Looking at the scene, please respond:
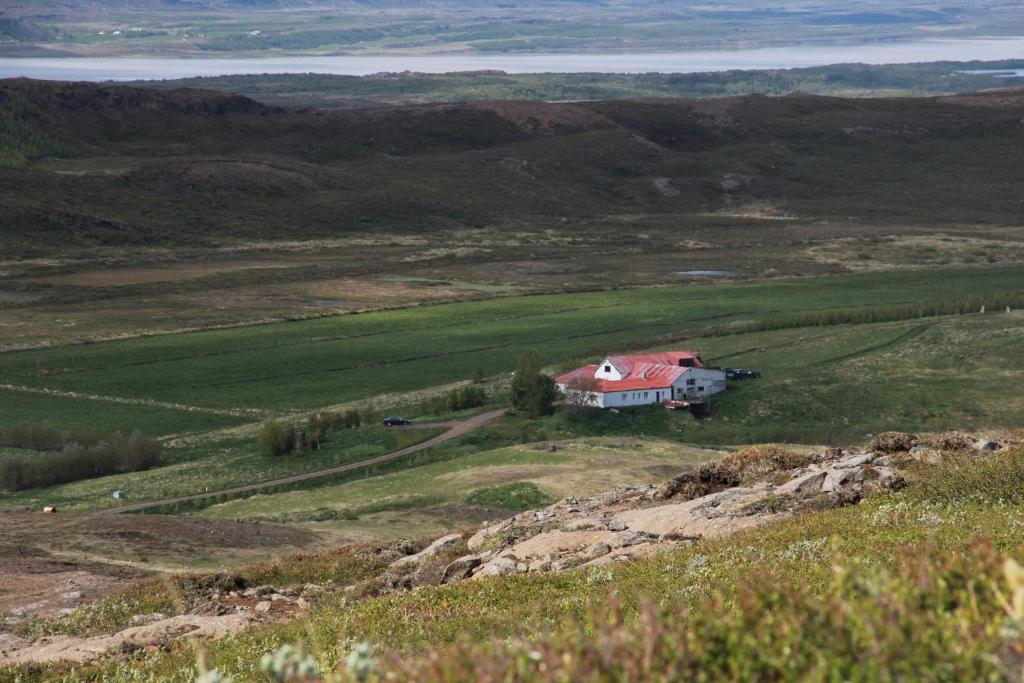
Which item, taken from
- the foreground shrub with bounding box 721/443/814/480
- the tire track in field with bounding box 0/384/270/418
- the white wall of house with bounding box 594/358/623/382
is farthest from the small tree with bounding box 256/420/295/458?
the foreground shrub with bounding box 721/443/814/480

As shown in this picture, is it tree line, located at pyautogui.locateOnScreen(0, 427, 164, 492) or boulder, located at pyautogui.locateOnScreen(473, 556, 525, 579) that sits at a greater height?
boulder, located at pyautogui.locateOnScreen(473, 556, 525, 579)

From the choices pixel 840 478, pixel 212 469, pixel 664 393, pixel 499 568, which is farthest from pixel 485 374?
pixel 499 568

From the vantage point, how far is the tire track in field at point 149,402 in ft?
263

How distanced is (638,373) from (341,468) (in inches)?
870

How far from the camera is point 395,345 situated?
99.2 m

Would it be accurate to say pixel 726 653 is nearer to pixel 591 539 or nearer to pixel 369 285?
pixel 591 539

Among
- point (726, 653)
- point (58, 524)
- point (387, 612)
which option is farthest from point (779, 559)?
point (58, 524)

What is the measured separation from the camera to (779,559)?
57.4ft

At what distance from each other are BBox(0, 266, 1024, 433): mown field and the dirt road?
1156 centimetres

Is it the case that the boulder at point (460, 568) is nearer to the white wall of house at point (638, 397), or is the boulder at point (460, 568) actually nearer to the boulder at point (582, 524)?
the boulder at point (582, 524)

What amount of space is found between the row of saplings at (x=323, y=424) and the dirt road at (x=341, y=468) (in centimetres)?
298

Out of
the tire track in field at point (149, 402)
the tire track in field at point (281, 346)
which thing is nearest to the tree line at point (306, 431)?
the tire track in field at point (149, 402)

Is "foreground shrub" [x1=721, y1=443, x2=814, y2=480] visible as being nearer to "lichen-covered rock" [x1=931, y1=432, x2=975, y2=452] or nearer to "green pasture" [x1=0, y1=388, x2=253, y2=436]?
"lichen-covered rock" [x1=931, y1=432, x2=975, y2=452]

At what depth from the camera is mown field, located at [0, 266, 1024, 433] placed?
283 feet
